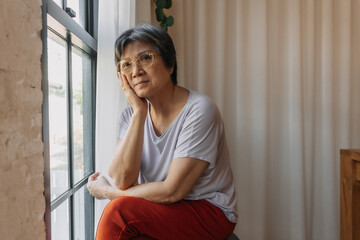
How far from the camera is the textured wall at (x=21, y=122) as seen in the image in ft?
2.42

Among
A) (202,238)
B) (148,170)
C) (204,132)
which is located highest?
(204,132)

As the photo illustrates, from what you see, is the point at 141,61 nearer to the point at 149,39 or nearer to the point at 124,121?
the point at 149,39

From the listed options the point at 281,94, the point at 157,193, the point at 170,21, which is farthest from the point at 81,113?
the point at 281,94

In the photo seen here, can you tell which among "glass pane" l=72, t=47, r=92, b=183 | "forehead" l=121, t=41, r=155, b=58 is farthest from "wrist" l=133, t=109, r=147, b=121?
Answer: "glass pane" l=72, t=47, r=92, b=183

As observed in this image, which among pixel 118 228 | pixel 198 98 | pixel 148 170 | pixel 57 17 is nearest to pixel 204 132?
pixel 198 98

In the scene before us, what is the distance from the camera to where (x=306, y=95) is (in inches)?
94.3

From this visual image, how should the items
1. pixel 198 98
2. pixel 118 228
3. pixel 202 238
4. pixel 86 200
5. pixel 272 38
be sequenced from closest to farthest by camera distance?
pixel 118 228, pixel 202 238, pixel 198 98, pixel 86 200, pixel 272 38

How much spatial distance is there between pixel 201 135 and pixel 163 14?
1104 millimetres

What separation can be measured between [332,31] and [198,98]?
1.49 m

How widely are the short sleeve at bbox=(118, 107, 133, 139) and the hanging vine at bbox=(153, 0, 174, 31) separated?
2.50ft

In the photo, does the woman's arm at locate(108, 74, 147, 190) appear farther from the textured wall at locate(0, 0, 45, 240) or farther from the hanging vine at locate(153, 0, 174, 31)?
the hanging vine at locate(153, 0, 174, 31)

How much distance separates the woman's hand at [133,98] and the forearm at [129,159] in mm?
69

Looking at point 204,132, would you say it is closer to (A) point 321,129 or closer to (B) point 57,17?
(B) point 57,17

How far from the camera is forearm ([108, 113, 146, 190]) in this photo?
4.39 feet
